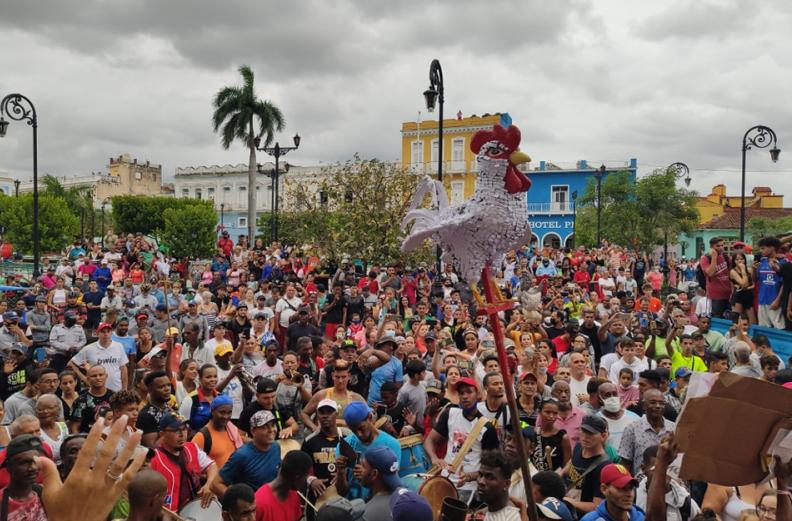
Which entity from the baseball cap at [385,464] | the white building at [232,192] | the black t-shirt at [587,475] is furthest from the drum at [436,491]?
the white building at [232,192]

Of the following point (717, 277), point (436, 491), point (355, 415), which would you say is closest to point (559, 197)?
point (717, 277)

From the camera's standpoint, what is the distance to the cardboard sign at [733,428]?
248cm

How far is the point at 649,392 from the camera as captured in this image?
523 centimetres

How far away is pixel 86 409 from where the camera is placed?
6168 mm

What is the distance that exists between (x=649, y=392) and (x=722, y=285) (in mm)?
6444

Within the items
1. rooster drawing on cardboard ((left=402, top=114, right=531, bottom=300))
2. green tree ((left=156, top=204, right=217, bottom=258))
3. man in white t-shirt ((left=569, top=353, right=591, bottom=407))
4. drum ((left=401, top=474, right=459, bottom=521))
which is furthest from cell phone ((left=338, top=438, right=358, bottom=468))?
green tree ((left=156, top=204, right=217, bottom=258))

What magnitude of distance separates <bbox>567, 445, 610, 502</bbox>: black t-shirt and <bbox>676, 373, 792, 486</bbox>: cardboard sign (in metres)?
2.09

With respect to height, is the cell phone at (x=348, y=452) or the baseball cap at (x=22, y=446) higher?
the baseball cap at (x=22, y=446)

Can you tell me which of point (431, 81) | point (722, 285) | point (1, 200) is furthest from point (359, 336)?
point (1, 200)

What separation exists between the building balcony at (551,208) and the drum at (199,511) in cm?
4588

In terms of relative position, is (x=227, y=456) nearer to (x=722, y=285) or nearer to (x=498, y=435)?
(x=498, y=435)

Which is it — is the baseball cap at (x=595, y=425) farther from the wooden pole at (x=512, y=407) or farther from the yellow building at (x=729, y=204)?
the yellow building at (x=729, y=204)

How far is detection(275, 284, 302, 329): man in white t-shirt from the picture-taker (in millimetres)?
11337

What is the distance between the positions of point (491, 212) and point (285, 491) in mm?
2205
